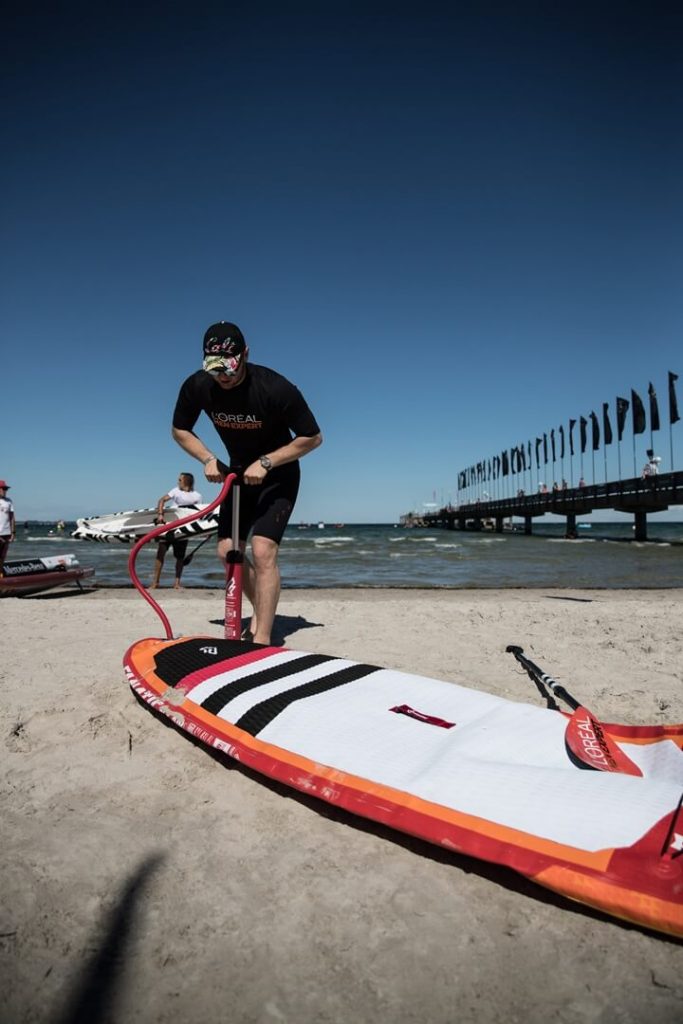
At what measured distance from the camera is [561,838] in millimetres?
1593

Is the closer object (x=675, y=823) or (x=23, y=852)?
(x=675, y=823)

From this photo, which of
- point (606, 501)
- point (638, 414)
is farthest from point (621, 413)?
point (606, 501)

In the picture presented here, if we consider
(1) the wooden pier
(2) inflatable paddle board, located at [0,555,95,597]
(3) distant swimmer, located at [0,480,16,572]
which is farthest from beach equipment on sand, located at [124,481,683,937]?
(1) the wooden pier

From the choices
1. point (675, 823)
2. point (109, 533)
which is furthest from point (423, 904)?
point (109, 533)

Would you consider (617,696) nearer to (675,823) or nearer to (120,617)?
(675,823)

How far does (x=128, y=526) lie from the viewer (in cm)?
856

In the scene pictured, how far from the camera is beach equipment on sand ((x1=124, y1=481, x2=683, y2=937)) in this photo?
1.52 meters

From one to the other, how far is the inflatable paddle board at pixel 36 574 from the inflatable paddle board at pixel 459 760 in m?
6.40

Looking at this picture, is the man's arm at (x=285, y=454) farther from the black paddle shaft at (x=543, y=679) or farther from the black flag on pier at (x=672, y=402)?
the black flag on pier at (x=672, y=402)

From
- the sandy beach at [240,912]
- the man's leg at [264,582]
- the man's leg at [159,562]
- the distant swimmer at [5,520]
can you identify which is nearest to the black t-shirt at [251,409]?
the man's leg at [264,582]

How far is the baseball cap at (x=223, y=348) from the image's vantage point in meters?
3.58

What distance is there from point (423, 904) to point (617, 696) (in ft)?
7.15

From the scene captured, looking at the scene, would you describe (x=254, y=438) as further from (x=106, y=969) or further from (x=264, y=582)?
(x=106, y=969)

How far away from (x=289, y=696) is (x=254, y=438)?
1953mm
